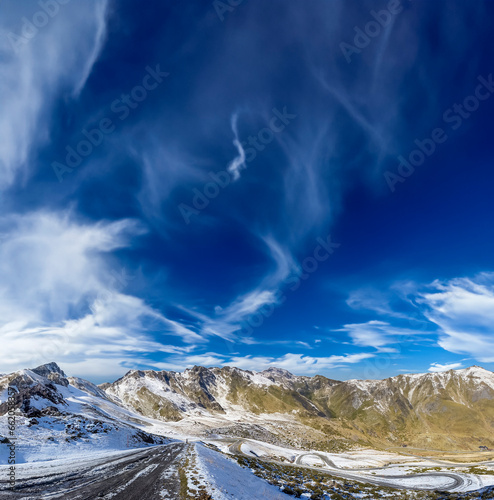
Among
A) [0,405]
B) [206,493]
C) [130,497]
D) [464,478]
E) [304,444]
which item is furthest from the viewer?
[304,444]

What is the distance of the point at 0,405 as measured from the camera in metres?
99.1

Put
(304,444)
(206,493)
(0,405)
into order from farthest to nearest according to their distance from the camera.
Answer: (304,444) → (0,405) → (206,493)

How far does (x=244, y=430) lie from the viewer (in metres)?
154

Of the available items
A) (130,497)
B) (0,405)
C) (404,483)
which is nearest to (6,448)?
(130,497)

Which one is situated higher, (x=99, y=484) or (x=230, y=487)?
(x=99, y=484)

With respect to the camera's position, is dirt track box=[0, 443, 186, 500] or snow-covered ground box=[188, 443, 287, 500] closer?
dirt track box=[0, 443, 186, 500]

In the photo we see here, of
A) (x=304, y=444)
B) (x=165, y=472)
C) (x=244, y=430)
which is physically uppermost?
(x=165, y=472)

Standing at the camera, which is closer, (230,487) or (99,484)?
(99,484)

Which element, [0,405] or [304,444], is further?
[304,444]

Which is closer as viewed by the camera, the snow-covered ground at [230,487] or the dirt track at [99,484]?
the dirt track at [99,484]

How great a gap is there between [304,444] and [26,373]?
575 feet

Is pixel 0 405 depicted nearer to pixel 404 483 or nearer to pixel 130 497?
pixel 130 497

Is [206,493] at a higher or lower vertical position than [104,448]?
higher

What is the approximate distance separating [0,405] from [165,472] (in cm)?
11922
